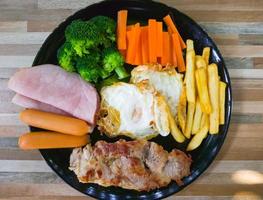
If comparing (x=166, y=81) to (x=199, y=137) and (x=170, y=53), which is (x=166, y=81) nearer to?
(x=170, y=53)

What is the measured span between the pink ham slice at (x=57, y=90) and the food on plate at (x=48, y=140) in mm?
134

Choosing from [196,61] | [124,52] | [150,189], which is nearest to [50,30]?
[124,52]

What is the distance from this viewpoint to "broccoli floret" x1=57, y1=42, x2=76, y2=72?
2402 millimetres

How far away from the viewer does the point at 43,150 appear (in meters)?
2.45

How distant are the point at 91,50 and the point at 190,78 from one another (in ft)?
1.90

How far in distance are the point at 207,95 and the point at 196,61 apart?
0.21 meters

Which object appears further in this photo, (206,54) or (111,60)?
(206,54)

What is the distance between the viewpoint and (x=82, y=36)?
2.33 metres

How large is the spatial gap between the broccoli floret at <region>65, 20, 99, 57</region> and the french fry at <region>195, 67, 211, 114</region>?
1.97 feet

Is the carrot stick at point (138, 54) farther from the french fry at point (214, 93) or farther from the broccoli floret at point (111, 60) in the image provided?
the french fry at point (214, 93)

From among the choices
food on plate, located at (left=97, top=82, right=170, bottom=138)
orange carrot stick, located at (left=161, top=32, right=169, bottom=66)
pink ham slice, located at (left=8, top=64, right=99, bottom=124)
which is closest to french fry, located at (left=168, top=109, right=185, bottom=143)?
food on plate, located at (left=97, top=82, right=170, bottom=138)

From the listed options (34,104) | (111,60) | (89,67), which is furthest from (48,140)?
(111,60)

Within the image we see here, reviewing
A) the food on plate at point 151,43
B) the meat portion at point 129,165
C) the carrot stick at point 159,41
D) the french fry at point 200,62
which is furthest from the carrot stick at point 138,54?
the meat portion at point 129,165

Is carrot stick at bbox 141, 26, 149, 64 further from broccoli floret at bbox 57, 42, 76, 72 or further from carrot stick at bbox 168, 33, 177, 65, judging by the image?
broccoli floret at bbox 57, 42, 76, 72
